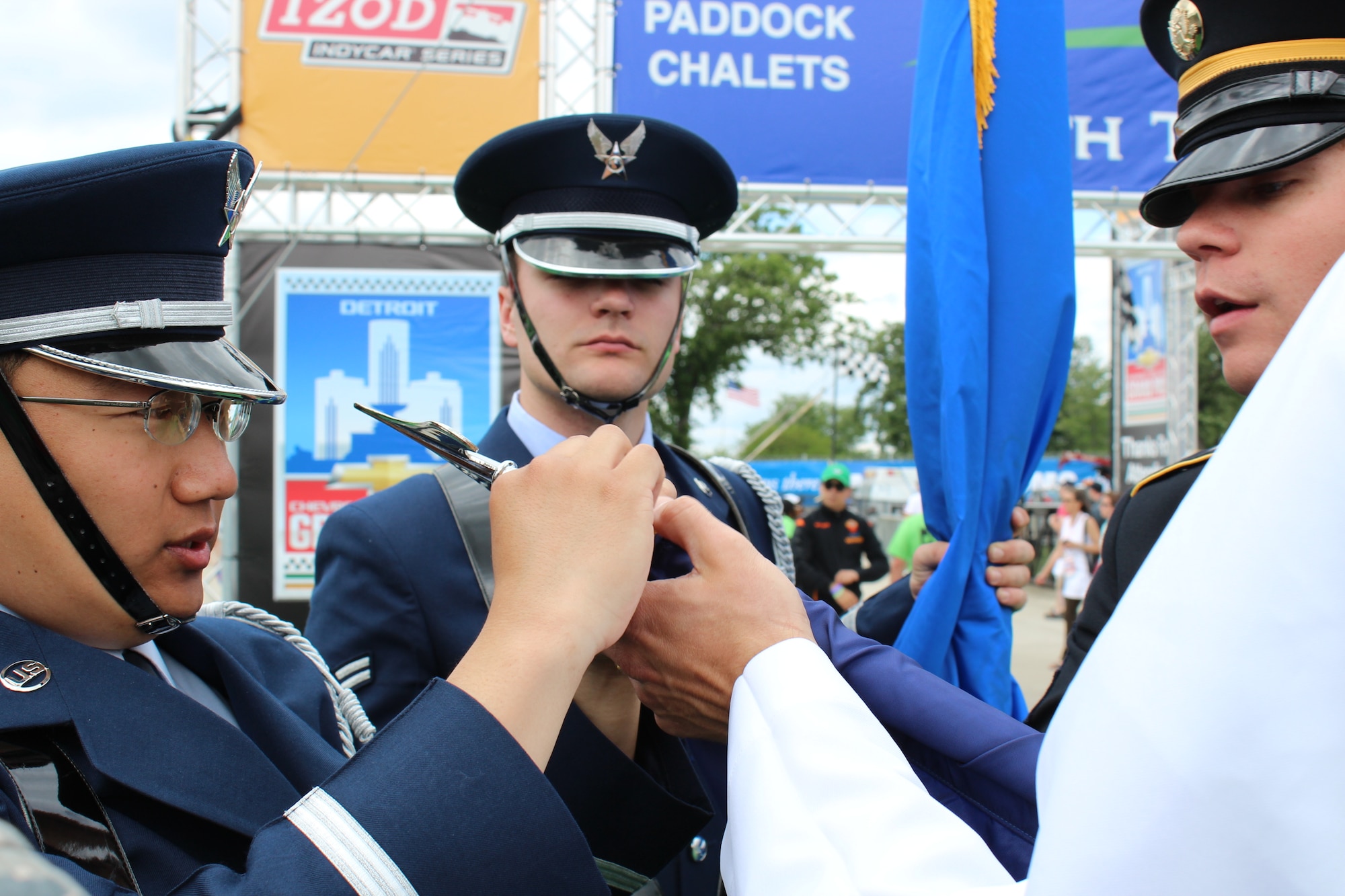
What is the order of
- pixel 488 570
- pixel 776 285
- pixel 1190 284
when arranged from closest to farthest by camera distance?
pixel 488 570 < pixel 1190 284 < pixel 776 285

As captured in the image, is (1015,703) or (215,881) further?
(1015,703)

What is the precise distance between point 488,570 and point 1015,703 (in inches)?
47.9

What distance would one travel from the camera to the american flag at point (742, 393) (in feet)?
94.6

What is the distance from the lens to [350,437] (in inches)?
225

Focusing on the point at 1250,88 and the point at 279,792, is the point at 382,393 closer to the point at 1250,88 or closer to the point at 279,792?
the point at 279,792

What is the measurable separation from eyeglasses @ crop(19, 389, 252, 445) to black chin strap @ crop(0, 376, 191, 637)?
0.03 m

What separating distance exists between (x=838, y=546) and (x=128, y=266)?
22.5 feet

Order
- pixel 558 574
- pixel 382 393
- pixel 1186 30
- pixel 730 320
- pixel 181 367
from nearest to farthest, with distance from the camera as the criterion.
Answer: pixel 558 574
pixel 181 367
pixel 1186 30
pixel 382 393
pixel 730 320

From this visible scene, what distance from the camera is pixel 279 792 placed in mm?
1104

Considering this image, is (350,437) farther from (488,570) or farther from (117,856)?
(117,856)

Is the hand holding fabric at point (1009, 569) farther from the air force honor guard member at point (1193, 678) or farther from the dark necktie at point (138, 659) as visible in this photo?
the dark necktie at point (138, 659)

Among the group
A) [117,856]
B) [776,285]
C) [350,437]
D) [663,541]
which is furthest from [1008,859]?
[776,285]

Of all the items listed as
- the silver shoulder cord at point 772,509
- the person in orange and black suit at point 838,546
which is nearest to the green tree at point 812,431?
the person in orange and black suit at point 838,546

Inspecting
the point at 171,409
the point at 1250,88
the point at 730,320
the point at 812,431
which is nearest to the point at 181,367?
the point at 171,409
